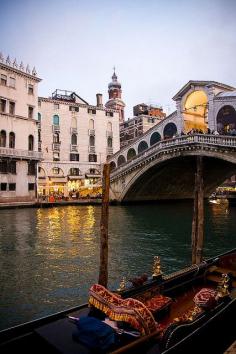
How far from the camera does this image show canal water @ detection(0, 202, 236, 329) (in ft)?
23.8

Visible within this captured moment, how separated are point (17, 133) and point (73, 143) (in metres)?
10.7

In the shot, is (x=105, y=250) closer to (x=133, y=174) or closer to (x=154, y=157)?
(x=154, y=157)

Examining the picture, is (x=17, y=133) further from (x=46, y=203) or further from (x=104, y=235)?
(x=104, y=235)

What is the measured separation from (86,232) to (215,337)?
457 inches

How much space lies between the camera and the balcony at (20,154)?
3016cm

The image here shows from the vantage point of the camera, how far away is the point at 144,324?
13.0 ft

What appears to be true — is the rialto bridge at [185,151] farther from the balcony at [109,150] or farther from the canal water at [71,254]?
the balcony at [109,150]

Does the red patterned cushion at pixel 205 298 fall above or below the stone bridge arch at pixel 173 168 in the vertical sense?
below

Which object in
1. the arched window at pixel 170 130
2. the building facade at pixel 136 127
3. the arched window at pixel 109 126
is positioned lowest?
the arched window at pixel 170 130

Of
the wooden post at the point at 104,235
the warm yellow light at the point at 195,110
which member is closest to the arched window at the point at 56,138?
the warm yellow light at the point at 195,110

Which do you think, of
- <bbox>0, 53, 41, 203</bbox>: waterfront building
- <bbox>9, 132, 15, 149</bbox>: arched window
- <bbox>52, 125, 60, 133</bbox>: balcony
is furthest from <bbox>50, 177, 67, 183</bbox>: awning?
<bbox>9, 132, 15, 149</bbox>: arched window

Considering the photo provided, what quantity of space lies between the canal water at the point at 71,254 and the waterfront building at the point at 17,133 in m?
11.6

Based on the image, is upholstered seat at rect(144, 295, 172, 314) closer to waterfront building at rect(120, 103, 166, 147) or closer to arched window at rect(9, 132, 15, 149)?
arched window at rect(9, 132, 15, 149)

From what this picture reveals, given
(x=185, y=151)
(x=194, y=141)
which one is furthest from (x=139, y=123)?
(x=194, y=141)
